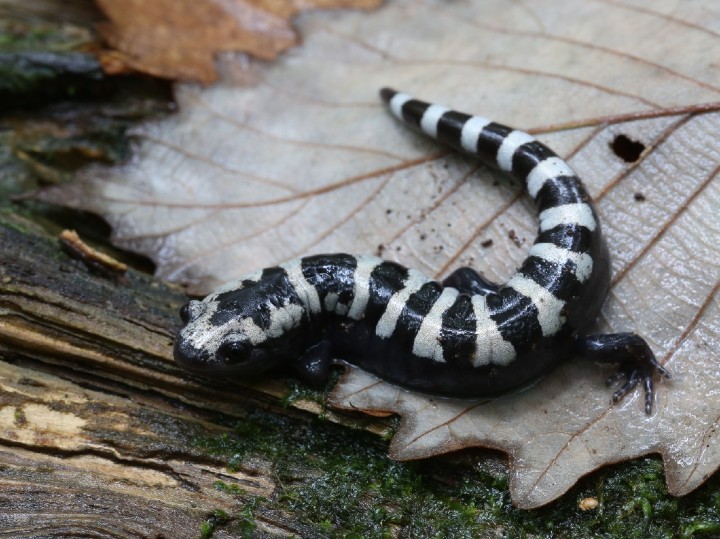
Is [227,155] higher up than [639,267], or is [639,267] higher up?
[639,267]

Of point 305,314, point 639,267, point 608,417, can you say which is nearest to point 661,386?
point 608,417

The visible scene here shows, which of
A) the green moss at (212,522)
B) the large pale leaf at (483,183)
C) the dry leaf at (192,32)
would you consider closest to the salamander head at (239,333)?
the large pale leaf at (483,183)

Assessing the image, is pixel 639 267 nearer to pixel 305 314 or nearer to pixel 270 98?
pixel 305 314

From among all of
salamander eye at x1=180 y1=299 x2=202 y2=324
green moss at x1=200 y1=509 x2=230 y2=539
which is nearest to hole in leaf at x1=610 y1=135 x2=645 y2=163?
salamander eye at x1=180 y1=299 x2=202 y2=324

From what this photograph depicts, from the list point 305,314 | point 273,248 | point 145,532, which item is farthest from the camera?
point 273,248

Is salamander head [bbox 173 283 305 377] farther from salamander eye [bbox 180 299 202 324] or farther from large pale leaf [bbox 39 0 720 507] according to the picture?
large pale leaf [bbox 39 0 720 507]

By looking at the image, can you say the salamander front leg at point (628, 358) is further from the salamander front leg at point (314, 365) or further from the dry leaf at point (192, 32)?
the dry leaf at point (192, 32)

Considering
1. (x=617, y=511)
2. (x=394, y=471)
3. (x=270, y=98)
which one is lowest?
(x=394, y=471)
